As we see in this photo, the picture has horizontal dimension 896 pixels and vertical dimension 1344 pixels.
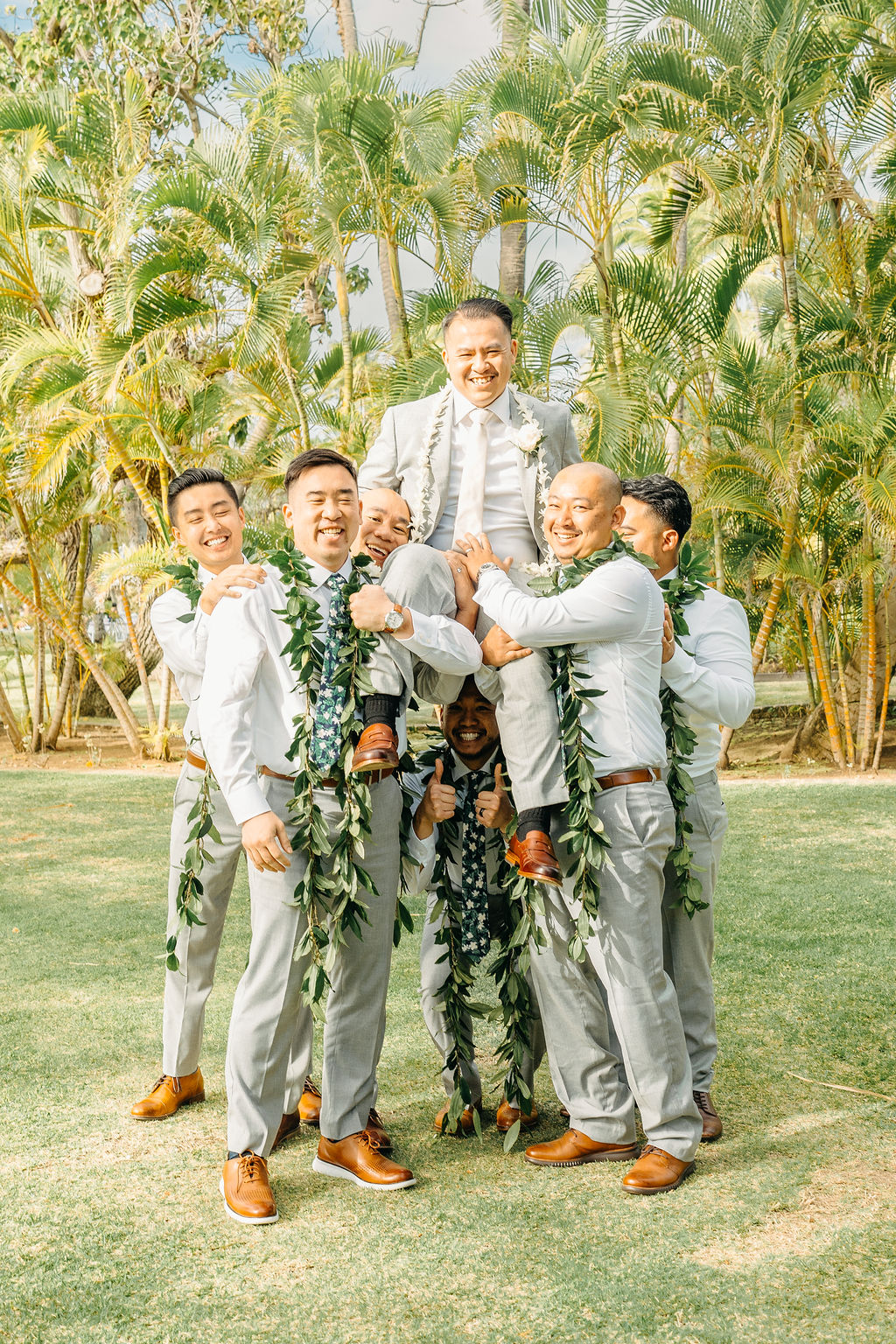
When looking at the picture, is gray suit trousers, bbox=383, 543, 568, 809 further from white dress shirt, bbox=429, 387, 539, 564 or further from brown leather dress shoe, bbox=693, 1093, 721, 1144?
brown leather dress shoe, bbox=693, 1093, 721, 1144

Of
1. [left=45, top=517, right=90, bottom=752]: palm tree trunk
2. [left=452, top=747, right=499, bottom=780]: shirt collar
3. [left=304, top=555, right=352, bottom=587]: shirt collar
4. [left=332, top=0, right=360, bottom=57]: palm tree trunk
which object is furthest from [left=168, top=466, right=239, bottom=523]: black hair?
[left=332, top=0, right=360, bottom=57]: palm tree trunk

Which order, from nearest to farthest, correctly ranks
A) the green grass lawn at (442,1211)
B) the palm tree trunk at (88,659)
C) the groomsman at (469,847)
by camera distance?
the green grass lawn at (442,1211) < the groomsman at (469,847) < the palm tree trunk at (88,659)

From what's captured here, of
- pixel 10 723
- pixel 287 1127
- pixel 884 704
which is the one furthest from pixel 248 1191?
pixel 10 723

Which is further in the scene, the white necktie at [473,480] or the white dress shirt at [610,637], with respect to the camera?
the white necktie at [473,480]

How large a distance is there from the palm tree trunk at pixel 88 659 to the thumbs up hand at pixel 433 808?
11.6 m

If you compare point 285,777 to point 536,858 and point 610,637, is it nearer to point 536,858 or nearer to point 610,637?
point 536,858

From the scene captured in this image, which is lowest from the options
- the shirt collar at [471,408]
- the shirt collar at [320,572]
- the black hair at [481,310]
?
the shirt collar at [320,572]

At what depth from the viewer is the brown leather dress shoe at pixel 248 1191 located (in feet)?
10.9

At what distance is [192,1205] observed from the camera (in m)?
3.45

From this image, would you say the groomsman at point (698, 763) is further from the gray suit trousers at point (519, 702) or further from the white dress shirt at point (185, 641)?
the white dress shirt at point (185, 641)

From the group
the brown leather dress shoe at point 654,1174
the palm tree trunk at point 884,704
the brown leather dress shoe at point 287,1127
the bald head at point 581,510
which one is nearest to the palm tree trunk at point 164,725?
the palm tree trunk at point 884,704

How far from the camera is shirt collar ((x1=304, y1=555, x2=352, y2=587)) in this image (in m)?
3.58

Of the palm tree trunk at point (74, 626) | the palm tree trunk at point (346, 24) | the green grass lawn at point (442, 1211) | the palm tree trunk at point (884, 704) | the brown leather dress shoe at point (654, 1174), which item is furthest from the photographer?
the palm tree trunk at point (346, 24)

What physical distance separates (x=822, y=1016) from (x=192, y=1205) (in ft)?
9.58
